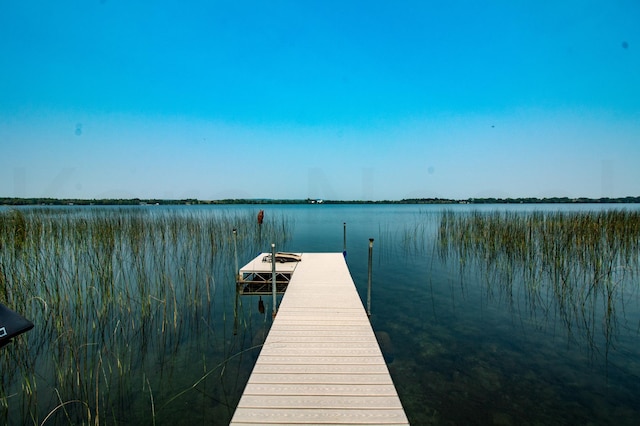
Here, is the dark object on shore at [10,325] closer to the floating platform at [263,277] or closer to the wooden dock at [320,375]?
the wooden dock at [320,375]

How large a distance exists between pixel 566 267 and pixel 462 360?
7861 millimetres

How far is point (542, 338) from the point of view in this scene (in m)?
5.70

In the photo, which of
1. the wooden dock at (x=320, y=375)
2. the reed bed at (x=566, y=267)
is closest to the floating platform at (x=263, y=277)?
the wooden dock at (x=320, y=375)

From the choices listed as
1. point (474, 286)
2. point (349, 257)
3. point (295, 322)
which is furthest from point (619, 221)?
point (295, 322)

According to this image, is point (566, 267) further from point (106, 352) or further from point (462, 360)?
point (106, 352)

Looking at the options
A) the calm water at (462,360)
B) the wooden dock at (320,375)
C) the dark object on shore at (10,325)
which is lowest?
the calm water at (462,360)

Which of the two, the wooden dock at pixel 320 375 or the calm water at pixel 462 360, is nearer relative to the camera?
the wooden dock at pixel 320 375

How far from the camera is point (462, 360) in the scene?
16.3 ft

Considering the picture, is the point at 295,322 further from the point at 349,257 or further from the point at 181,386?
the point at 349,257

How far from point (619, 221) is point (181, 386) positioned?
2147 cm

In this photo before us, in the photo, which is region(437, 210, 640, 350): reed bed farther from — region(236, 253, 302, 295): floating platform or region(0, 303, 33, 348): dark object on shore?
region(0, 303, 33, 348): dark object on shore

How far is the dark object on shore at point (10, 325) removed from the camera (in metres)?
2.21

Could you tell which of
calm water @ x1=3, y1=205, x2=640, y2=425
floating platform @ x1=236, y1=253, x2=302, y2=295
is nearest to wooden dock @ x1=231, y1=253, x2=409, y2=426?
calm water @ x1=3, y1=205, x2=640, y2=425

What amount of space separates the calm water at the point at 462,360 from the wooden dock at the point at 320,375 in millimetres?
1011
